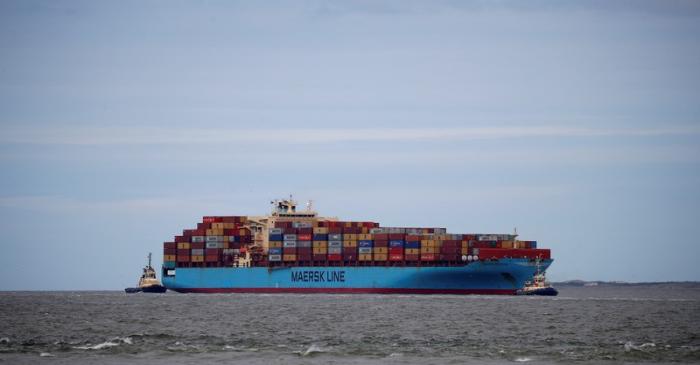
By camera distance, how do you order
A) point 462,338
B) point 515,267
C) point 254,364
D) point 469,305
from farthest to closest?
point 515,267
point 469,305
point 462,338
point 254,364

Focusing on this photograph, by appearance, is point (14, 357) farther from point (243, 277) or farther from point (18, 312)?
point (243, 277)

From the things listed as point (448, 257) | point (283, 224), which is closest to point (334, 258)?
point (283, 224)

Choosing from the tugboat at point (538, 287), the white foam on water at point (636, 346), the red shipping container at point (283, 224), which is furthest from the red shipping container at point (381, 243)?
the white foam on water at point (636, 346)

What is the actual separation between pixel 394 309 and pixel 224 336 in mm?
30841

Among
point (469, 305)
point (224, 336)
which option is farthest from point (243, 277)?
point (224, 336)

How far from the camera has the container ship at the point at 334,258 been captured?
132750mm

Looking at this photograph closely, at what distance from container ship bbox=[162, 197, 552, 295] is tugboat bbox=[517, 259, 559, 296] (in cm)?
70

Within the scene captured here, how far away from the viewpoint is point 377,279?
135625 millimetres

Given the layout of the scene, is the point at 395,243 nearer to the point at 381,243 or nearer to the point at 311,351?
the point at 381,243

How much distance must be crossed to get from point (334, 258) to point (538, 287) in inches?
974

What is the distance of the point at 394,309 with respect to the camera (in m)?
94.2

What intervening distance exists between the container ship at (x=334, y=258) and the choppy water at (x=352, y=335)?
33.1 m

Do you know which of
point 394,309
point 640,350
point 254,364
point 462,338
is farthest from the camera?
point 394,309

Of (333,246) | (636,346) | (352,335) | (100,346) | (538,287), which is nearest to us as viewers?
(636,346)
